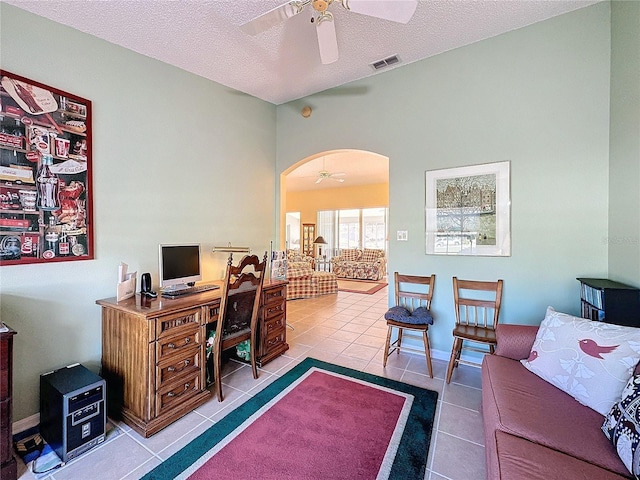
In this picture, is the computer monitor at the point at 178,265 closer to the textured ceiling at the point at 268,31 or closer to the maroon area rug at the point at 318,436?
the maroon area rug at the point at 318,436

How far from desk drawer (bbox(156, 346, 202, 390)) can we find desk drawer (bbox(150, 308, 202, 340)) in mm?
185

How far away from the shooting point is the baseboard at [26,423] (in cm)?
183

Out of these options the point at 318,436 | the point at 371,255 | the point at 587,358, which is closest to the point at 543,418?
the point at 587,358

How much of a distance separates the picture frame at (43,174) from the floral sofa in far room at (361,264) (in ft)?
21.7

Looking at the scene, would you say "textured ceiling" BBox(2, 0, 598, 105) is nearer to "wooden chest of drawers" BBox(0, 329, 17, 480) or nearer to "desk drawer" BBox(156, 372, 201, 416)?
"wooden chest of drawers" BBox(0, 329, 17, 480)

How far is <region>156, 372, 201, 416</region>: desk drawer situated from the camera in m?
1.87

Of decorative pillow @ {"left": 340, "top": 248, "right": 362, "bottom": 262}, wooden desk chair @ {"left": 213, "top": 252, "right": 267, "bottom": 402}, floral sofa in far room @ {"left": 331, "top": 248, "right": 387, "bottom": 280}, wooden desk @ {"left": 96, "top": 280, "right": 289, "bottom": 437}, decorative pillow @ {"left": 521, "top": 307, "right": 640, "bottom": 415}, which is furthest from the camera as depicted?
decorative pillow @ {"left": 340, "top": 248, "right": 362, "bottom": 262}

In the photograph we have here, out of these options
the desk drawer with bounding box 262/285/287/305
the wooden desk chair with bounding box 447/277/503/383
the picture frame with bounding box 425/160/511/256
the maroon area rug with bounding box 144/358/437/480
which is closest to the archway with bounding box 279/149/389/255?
the picture frame with bounding box 425/160/511/256

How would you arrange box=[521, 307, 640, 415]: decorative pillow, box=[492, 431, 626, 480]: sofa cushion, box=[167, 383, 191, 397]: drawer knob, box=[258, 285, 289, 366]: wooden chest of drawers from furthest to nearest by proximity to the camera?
box=[258, 285, 289, 366]: wooden chest of drawers → box=[167, 383, 191, 397]: drawer knob → box=[521, 307, 640, 415]: decorative pillow → box=[492, 431, 626, 480]: sofa cushion

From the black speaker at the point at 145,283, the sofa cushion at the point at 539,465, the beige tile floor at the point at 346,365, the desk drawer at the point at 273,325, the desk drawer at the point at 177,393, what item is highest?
the black speaker at the point at 145,283

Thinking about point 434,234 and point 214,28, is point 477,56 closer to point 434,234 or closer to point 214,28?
point 434,234

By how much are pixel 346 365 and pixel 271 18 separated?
9.51 feet

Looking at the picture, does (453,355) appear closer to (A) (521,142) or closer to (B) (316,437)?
(B) (316,437)

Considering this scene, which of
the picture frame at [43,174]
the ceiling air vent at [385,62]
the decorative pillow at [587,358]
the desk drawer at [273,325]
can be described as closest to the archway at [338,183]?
the ceiling air vent at [385,62]
